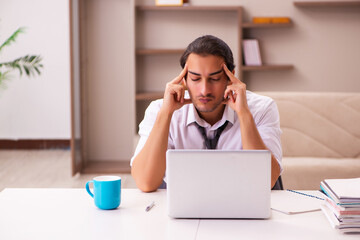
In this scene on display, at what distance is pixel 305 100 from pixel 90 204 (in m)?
2.10

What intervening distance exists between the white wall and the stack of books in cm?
435

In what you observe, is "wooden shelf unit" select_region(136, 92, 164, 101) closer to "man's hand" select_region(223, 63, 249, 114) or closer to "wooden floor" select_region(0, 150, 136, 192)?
"wooden floor" select_region(0, 150, 136, 192)

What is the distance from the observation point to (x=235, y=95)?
172 cm

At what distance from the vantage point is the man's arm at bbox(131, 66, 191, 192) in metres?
1.56

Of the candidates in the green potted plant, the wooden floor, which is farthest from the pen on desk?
the green potted plant

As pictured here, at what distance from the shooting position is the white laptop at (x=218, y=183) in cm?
121

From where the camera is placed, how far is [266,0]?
4.24 meters

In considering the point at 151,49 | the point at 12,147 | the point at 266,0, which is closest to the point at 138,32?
the point at 151,49

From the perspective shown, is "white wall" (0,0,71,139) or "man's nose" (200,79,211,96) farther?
"white wall" (0,0,71,139)

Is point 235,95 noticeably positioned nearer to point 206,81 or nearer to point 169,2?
point 206,81

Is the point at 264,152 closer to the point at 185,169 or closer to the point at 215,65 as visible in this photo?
the point at 185,169

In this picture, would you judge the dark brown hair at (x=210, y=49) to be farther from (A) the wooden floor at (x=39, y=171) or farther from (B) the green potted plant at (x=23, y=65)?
(B) the green potted plant at (x=23, y=65)

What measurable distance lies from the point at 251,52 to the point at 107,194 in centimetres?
309

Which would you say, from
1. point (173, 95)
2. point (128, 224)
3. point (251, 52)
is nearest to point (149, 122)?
point (173, 95)
